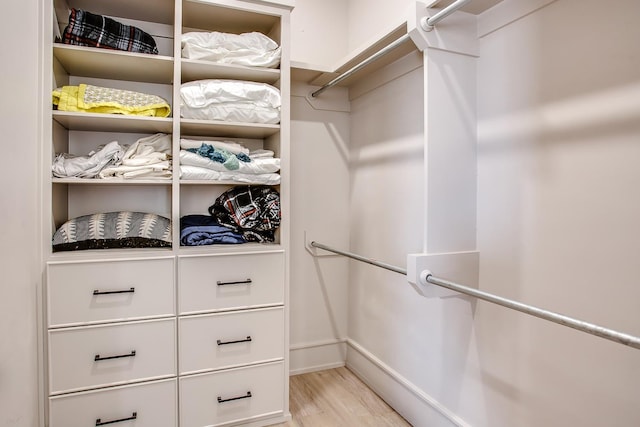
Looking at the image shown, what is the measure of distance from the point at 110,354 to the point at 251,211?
903mm

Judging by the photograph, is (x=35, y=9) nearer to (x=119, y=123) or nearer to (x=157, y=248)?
(x=119, y=123)

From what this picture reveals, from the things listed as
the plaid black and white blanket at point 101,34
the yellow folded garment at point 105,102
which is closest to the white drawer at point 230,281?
the yellow folded garment at point 105,102

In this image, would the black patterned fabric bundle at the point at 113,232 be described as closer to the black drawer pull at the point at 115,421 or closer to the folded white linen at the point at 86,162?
the folded white linen at the point at 86,162

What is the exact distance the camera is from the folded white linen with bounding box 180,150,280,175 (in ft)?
6.05

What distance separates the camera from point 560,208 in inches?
51.1

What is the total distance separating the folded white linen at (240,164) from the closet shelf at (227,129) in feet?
0.51

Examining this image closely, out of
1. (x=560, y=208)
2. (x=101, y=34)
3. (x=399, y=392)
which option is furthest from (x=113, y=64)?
(x=399, y=392)

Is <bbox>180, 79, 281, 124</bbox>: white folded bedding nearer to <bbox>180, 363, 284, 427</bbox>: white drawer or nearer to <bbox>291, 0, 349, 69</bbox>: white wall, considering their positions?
<bbox>291, 0, 349, 69</bbox>: white wall

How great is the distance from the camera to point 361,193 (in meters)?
2.55

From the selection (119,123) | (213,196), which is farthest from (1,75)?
(213,196)

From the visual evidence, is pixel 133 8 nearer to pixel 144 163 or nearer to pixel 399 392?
pixel 144 163

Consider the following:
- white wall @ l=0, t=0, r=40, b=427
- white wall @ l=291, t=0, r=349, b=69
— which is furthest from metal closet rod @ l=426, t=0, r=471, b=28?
white wall @ l=0, t=0, r=40, b=427

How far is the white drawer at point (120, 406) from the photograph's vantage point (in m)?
1.65

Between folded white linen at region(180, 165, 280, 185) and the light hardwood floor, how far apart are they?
50.2 inches
